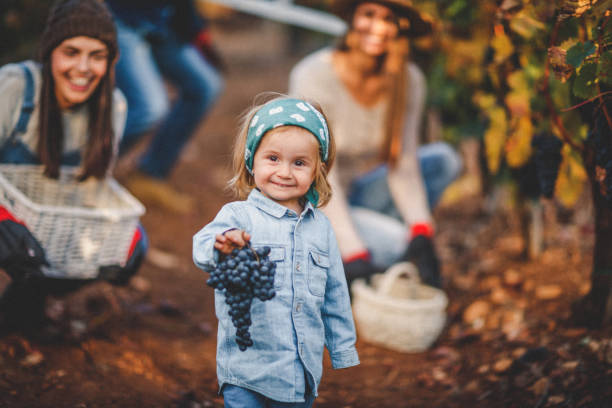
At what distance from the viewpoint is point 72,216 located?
7.18 ft

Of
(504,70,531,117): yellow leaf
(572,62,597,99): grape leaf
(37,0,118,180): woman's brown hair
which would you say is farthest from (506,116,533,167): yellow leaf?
(37,0,118,180): woman's brown hair

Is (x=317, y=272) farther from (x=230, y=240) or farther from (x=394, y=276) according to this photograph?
(x=394, y=276)

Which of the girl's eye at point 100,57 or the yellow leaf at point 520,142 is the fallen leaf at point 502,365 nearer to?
the yellow leaf at point 520,142

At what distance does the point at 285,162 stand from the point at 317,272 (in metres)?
0.35

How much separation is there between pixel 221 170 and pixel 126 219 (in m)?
3.09

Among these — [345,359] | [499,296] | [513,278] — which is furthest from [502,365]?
[345,359]

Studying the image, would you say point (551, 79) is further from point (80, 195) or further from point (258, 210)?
point (80, 195)

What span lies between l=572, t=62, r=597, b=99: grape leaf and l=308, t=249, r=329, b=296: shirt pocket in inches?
38.7

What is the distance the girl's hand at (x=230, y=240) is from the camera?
4.79ft

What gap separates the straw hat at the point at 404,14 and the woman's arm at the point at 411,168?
223mm

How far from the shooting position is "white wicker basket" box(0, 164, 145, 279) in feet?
6.95

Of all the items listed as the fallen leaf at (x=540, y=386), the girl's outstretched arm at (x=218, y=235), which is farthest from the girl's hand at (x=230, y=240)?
the fallen leaf at (x=540, y=386)

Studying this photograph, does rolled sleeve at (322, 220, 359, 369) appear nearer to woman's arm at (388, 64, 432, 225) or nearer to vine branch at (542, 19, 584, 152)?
vine branch at (542, 19, 584, 152)

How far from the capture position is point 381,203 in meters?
3.68
